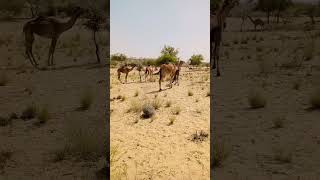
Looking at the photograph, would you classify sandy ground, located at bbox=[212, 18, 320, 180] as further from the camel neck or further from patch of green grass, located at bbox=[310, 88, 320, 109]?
the camel neck

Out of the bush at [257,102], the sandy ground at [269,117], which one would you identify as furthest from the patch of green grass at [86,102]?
the bush at [257,102]

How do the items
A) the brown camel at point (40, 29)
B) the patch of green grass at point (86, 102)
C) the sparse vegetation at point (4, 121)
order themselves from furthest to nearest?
the brown camel at point (40, 29) → the patch of green grass at point (86, 102) → the sparse vegetation at point (4, 121)

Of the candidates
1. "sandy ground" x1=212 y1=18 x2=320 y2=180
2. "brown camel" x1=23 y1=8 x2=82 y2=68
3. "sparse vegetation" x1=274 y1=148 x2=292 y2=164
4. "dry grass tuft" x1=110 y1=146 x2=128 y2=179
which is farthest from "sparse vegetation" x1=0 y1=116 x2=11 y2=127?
"brown camel" x1=23 y1=8 x2=82 y2=68

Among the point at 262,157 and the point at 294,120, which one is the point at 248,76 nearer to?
the point at 294,120

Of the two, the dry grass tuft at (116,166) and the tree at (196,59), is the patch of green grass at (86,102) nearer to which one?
the dry grass tuft at (116,166)

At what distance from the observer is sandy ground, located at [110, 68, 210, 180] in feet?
21.3

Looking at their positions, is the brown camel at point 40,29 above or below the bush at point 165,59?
above

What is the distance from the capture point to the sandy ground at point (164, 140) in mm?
6504

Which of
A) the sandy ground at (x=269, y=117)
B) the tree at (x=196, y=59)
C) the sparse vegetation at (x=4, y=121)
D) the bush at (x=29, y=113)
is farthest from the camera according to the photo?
the tree at (x=196, y=59)

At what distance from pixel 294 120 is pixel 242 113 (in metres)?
1.18

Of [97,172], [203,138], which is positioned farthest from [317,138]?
[97,172]

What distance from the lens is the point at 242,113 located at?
9.40 metres

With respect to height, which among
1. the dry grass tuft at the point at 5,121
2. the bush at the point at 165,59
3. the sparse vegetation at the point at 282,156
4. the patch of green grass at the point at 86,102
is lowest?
the sparse vegetation at the point at 282,156

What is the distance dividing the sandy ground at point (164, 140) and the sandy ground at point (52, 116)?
1.40 feet
